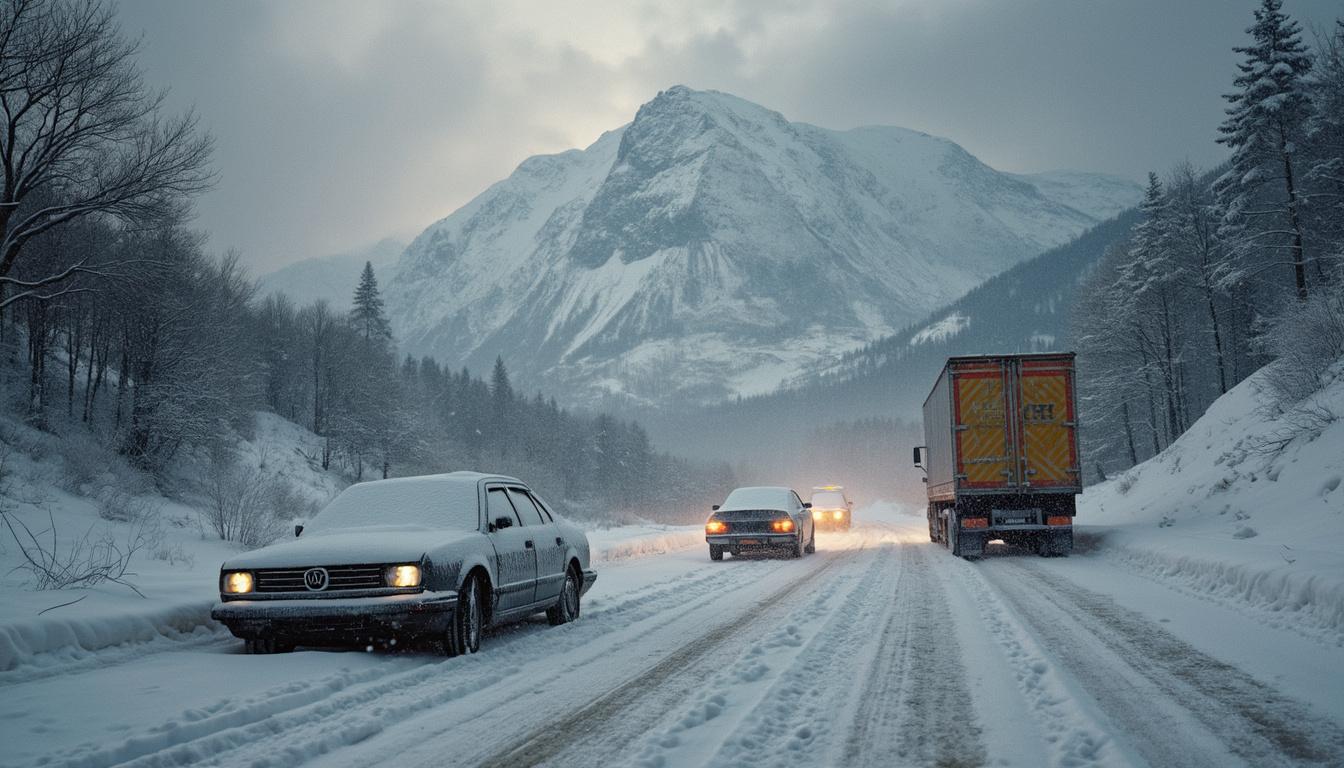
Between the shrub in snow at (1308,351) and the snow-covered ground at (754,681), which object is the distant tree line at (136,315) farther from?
the shrub in snow at (1308,351)

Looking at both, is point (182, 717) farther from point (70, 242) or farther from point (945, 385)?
point (70, 242)

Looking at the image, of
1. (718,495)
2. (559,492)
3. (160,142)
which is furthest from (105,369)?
(718,495)

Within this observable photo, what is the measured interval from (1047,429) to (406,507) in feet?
45.5

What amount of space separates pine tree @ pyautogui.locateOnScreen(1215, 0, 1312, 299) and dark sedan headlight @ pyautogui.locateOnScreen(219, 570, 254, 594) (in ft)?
120

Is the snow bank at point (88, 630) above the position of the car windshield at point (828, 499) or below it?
below

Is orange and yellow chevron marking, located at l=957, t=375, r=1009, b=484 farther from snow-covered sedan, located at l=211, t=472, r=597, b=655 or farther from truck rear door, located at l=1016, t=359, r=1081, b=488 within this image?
snow-covered sedan, located at l=211, t=472, r=597, b=655

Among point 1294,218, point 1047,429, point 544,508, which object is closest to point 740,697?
point 544,508

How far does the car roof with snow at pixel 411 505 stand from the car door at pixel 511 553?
0.22 m

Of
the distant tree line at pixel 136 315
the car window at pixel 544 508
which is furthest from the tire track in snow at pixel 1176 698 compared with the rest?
the distant tree line at pixel 136 315

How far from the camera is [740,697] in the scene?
5973 millimetres

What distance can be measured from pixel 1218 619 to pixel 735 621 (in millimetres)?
4925

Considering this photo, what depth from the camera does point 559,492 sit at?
314 ft

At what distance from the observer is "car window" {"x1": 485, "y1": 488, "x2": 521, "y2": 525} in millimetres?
9070

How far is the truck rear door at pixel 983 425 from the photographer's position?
18.3 meters
